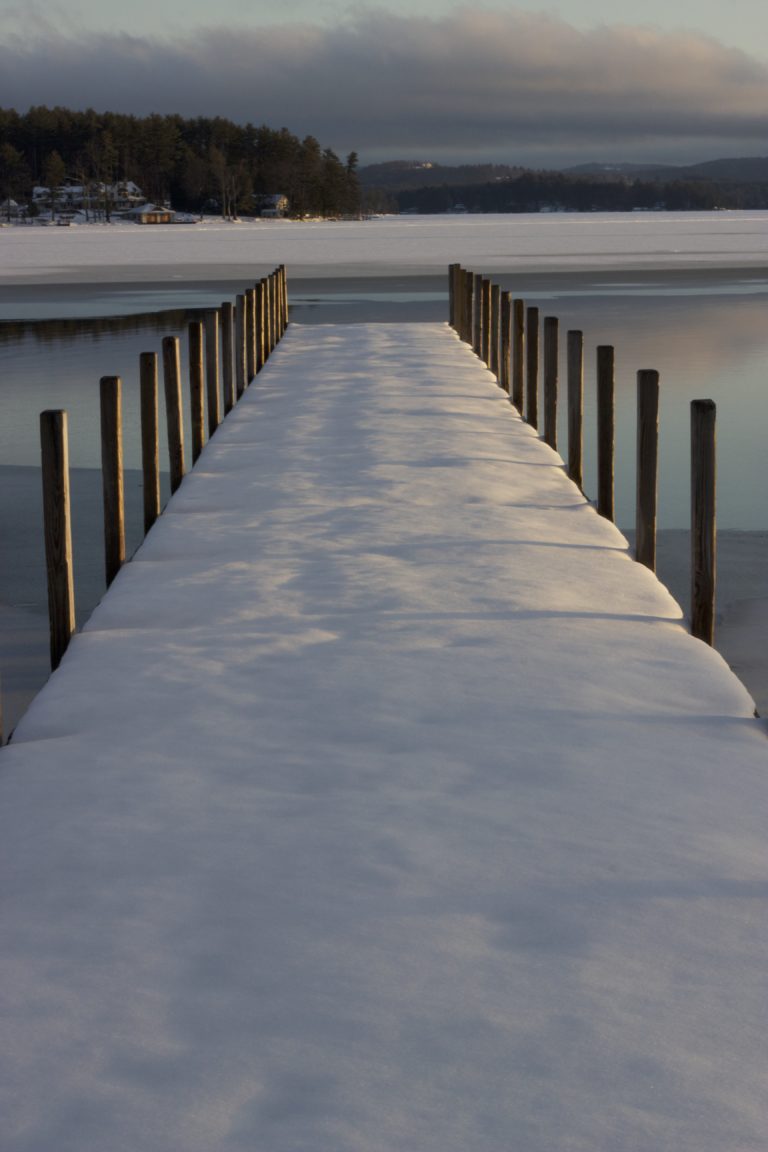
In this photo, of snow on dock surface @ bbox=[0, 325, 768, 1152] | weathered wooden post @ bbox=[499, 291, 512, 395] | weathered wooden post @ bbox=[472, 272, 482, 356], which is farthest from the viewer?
weathered wooden post @ bbox=[472, 272, 482, 356]

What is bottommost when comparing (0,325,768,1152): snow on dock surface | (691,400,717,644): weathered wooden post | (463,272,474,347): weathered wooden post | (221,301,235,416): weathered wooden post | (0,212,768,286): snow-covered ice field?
(0,325,768,1152): snow on dock surface

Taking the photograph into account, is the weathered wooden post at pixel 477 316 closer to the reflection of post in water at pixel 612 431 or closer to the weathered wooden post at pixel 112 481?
the reflection of post in water at pixel 612 431

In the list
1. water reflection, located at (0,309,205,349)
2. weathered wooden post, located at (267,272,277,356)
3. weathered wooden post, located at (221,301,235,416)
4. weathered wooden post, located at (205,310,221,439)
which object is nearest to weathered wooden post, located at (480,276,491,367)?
weathered wooden post, located at (267,272,277,356)

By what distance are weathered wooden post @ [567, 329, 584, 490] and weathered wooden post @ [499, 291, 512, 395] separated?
4.90m

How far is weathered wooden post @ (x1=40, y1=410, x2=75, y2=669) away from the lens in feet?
19.9

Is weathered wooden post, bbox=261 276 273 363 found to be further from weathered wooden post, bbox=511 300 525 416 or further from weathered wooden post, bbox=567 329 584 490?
weathered wooden post, bbox=567 329 584 490

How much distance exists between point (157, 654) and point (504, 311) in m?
10.8

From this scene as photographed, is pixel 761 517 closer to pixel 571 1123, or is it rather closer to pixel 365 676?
pixel 365 676

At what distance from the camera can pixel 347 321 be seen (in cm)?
2573

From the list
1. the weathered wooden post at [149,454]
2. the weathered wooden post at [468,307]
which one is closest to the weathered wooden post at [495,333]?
the weathered wooden post at [468,307]

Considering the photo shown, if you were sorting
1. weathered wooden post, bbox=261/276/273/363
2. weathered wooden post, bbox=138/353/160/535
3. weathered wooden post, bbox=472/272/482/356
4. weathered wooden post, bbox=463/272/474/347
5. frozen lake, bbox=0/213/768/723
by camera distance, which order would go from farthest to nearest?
weathered wooden post, bbox=463/272/474/347
weathered wooden post, bbox=261/276/273/363
weathered wooden post, bbox=472/272/482/356
frozen lake, bbox=0/213/768/723
weathered wooden post, bbox=138/353/160/535

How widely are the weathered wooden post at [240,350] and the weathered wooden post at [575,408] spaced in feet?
17.3

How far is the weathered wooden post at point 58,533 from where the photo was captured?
239 inches

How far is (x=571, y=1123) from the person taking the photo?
2.52m
